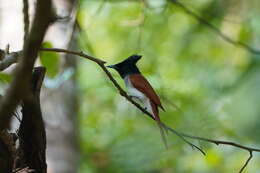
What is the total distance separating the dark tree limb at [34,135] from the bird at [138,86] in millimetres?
984

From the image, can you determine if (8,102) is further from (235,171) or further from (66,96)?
(235,171)

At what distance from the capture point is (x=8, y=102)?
1107 millimetres

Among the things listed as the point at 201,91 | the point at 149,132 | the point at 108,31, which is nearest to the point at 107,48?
the point at 108,31

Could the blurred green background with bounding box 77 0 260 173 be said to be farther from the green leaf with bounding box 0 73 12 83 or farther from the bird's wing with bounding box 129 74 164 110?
the green leaf with bounding box 0 73 12 83

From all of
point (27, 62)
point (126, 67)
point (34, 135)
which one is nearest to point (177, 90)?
point (126, 67)

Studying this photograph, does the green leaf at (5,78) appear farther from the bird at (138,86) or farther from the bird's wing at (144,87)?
the bird's wing at (144,87)

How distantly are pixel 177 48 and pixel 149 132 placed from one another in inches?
130

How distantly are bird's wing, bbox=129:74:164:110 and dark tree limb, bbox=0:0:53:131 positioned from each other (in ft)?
6.90

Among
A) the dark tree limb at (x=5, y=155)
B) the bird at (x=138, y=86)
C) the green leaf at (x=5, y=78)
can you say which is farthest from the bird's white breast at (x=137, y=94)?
the dark tree limb at (x=5, y=155)

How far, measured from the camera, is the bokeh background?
4.41 metres

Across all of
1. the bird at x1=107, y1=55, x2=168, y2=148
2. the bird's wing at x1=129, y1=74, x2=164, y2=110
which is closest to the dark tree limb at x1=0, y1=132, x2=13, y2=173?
the bird at x1=107, y1=55, x2=168, y2=148

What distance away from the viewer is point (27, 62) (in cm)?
110

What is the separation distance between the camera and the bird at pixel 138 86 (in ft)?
10.4

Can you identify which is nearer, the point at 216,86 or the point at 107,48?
the point at 216,86
